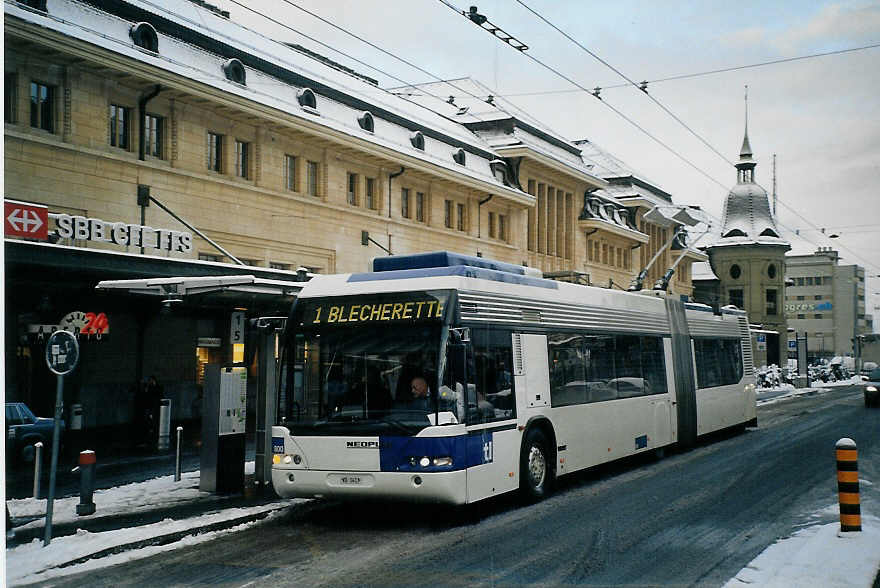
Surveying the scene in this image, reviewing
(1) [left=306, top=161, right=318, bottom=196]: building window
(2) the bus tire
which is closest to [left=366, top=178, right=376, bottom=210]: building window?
(1) [left=306, top=161, right=318, bottom=196]: building window

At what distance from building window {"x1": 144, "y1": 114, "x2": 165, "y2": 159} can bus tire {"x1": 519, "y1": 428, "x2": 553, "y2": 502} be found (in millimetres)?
16664

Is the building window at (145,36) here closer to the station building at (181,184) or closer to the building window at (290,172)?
the station building at (181,184)

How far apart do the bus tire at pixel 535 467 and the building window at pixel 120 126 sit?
1603cm

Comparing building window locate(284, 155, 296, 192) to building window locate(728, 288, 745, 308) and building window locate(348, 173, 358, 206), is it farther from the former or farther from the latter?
building window locate(728, 288, 745, 308)

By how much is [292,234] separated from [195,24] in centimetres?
704

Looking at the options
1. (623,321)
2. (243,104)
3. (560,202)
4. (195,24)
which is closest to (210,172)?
(243,104)

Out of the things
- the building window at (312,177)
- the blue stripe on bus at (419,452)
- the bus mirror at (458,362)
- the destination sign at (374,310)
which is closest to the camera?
the blue stripe on bus at (419,452)

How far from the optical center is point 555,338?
14.0 m

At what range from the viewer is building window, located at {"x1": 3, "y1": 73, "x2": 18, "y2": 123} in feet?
70.2

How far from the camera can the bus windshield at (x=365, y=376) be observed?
11.1 meters

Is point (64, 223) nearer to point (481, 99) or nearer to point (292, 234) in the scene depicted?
point (292, 234)

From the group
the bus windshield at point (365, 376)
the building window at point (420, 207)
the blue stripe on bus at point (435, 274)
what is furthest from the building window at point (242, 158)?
the bus windshield at point (365, 376)

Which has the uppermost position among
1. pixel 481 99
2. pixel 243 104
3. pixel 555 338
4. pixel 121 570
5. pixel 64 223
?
pixel 481 99

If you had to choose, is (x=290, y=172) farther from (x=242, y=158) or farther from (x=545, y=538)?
(x=545, y=538)
